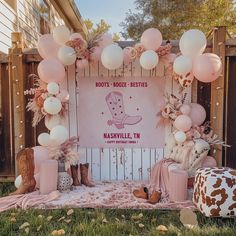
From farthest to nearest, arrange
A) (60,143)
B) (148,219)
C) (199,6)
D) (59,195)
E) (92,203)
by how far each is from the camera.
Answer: (199,6), (60,143), (59,195), (92,203), (148,219)

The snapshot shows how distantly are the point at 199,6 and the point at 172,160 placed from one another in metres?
9.48

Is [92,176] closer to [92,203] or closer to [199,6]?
[92,203]

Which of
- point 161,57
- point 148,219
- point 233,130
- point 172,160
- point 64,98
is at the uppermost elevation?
point 161,57

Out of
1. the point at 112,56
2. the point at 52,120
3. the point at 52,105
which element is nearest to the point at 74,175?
the point at 52,120

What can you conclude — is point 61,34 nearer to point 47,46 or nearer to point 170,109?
point 47,46

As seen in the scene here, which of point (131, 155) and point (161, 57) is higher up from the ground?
point (161, 57)

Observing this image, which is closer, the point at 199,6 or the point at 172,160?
the point at 172,160

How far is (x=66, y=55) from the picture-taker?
148 inches

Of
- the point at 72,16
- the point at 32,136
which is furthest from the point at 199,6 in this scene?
the point at 32,136

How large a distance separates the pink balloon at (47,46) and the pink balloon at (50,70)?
0.11m

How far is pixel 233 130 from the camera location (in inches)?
164

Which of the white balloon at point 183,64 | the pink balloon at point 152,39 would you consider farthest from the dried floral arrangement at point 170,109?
the pink balloon at point 152,39

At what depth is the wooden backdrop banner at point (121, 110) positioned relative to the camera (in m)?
4.21

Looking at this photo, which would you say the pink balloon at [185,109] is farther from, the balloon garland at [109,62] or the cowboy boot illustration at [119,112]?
the cowboy boot illustration at [119,112]
